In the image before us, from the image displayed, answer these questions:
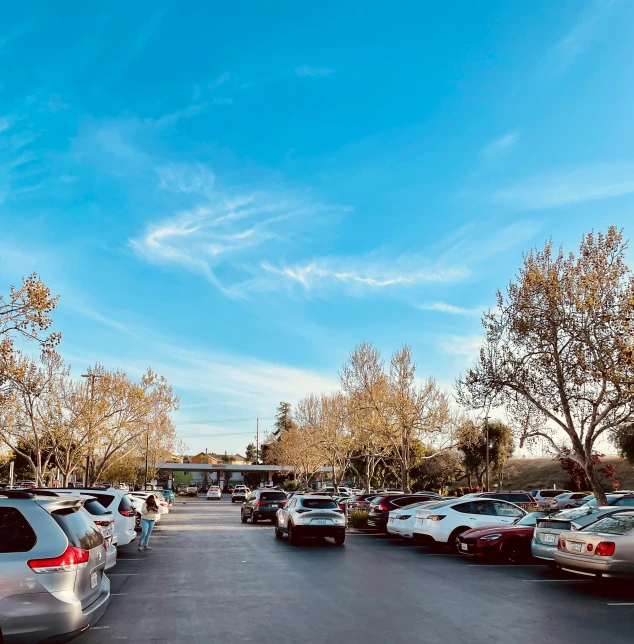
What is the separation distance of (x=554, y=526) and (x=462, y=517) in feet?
15.7

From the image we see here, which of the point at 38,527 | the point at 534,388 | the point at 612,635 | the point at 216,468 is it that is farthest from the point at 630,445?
the point at 216,468

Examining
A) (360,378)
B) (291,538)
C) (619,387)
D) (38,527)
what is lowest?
(291,538)

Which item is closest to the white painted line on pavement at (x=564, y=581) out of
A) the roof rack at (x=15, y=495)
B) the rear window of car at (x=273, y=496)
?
the roof rack at (x=15, y=495)

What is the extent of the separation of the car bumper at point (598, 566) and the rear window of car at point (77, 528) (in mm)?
8164

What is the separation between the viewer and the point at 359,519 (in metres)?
28.2

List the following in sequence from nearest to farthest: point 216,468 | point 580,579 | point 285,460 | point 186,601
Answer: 1. point 186,601
2. point 580,579
3. point 285,460
4. point 216,468

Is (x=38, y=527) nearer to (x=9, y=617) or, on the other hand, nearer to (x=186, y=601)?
(x=9, y=617)

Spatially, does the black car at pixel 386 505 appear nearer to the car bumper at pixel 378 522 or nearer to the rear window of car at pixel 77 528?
the car bumper at pixel 378 522

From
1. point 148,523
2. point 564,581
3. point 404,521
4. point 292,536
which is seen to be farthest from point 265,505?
point 564,581

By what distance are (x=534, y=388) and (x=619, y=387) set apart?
3.50 metres

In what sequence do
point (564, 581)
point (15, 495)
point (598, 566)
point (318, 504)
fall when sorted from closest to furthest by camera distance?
1. point (15, 495)
2. point (598, 566)
3. point (564, 581)
4. point (318, 504)

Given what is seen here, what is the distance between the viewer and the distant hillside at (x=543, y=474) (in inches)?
2742

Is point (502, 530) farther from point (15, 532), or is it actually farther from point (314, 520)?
point (15, 532)

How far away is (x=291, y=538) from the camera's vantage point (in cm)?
2105
